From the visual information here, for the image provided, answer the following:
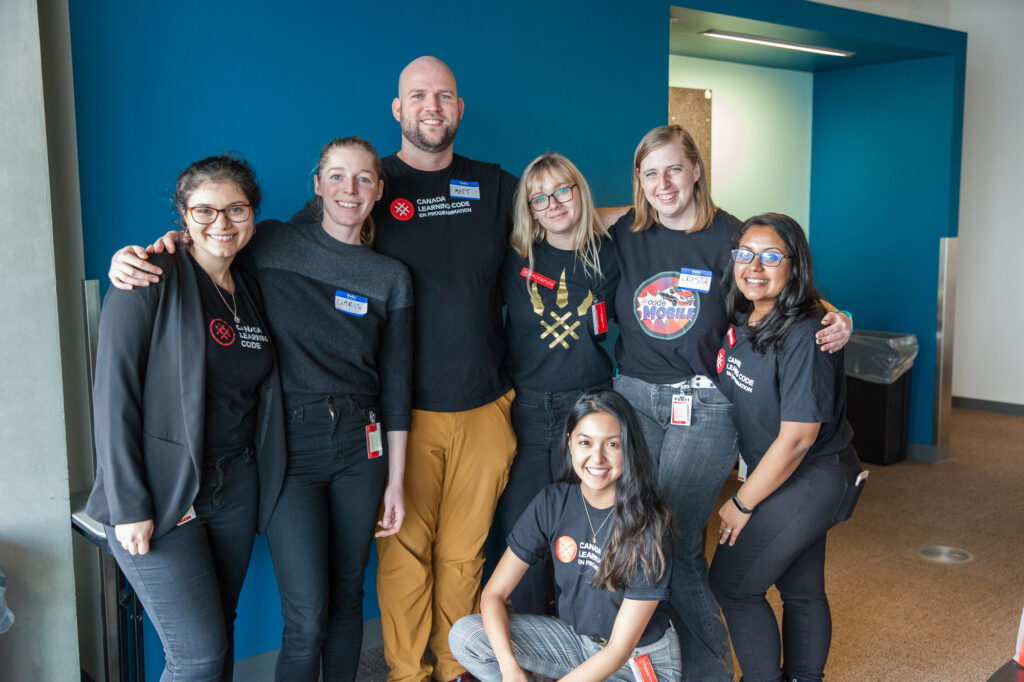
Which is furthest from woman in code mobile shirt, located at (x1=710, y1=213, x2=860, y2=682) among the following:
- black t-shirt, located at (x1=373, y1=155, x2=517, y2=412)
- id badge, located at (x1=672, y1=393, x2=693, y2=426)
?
black t-shirt, located at (x1=373, y1=155, x2=517, y2=412)

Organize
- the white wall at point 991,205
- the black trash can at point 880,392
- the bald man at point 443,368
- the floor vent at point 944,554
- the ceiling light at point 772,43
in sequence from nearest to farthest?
the bald man at point 443,368 < the floor vent at point 944,554 < the ceiling light at point 772,43 < the black trash can at point 880,392 < the white wall at point 991,205

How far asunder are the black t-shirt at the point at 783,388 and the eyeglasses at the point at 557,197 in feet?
2.13

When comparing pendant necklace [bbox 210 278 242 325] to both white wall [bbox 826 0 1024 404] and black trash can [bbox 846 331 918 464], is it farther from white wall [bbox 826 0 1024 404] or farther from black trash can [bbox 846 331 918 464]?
white wall [bbox 826 0 1024 404]

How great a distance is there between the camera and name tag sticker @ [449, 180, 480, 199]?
2.71 metres

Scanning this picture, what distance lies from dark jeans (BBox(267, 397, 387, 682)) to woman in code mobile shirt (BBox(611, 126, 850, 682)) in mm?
838

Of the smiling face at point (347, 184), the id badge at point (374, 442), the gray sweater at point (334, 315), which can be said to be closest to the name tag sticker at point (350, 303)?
the gray sweater at point (334, 315)

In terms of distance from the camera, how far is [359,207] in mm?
2328

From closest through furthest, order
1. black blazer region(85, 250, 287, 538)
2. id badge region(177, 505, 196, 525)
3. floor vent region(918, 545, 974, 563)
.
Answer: black blazer region(85, 250, 287, 538) < id badge region(177, 505, 196, 525) < floor vent region(918, 545, 974, 563)

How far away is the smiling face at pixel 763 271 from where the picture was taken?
90.8 inches

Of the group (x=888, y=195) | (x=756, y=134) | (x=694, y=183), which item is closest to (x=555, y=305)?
(x=694, y=183)

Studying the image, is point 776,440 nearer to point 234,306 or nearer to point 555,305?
point 555,305

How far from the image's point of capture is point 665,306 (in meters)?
2.63

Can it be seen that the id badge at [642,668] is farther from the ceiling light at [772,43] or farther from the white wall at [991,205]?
the white wall at [991,205]

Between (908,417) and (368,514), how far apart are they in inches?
179
